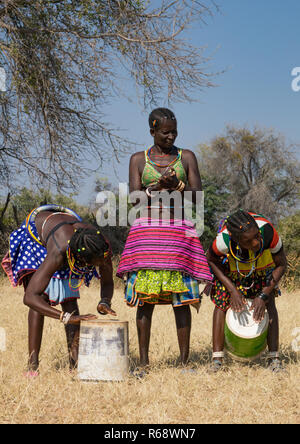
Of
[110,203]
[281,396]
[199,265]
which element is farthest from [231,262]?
[110,203]

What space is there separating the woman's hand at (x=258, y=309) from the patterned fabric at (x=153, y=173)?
3.80ft

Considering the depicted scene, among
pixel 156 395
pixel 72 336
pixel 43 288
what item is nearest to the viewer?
pixel 156 395

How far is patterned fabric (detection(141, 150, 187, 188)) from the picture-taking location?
13.8 ft

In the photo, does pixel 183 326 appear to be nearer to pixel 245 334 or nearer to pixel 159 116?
pixel 245 334

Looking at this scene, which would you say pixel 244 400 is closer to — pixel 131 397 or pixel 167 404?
pixel 167 404

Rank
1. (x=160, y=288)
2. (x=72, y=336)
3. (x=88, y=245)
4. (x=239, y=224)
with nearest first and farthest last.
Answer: (x=88, y=245) < (x=239, y=224) < (x=160, y=288) < (x=72, y=336)

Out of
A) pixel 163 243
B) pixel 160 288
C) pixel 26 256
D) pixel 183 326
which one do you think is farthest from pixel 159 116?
pixel 183 326

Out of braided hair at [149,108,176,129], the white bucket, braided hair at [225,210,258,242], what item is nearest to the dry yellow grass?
the white bucket

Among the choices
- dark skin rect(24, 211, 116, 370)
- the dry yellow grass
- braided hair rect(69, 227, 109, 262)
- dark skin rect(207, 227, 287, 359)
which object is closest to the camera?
the dry yellow grass

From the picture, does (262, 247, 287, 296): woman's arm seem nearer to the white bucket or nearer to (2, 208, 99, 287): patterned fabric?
the white bucket

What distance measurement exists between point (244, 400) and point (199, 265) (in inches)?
46.4

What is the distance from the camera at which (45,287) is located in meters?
3.85

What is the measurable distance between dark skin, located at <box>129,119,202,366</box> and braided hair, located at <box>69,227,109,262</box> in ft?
2.13

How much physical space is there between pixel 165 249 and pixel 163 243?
0.05 m
